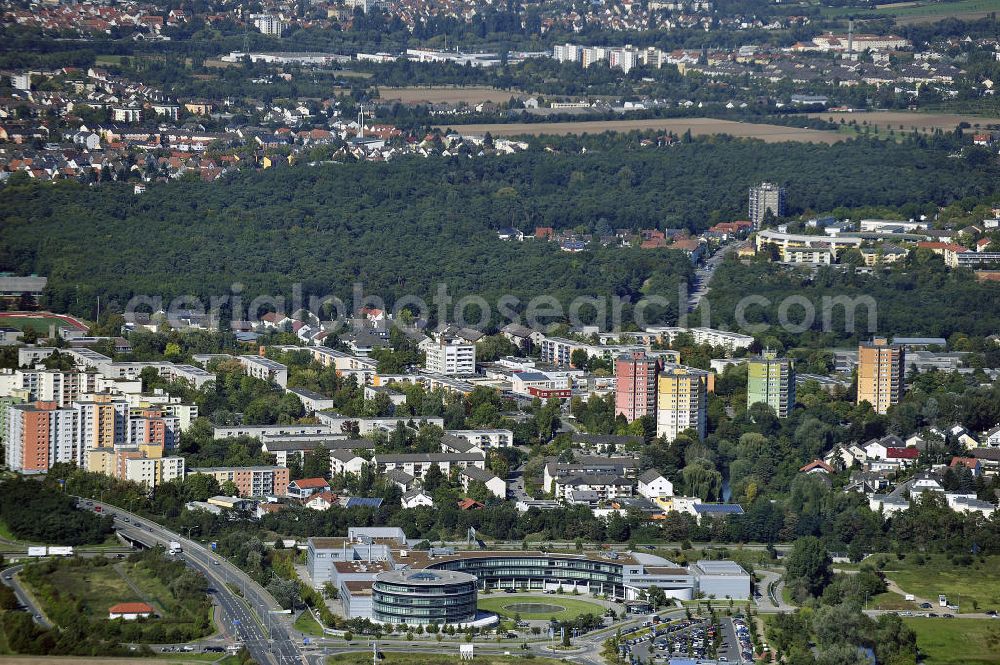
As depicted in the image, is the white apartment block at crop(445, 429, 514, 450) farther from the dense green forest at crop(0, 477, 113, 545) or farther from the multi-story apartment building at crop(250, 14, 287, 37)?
the multi-story apartment building at crop(250, 14, 287, 37)

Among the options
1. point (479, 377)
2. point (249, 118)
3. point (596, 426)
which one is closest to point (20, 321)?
point (479, 377)

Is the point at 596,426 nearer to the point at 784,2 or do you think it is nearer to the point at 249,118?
the point at 249,118

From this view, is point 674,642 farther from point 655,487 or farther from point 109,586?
point 655,487

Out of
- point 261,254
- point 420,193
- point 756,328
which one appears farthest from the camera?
point 420,193

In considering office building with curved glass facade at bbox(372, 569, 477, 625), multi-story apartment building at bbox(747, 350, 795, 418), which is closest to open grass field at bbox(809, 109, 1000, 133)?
multi-story apartment building at bbox(747, 350, 795, 418)

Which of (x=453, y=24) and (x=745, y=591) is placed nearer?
(x=745, y=591)

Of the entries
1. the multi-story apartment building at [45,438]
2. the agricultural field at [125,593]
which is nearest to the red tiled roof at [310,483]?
the multi-story apartment building at [45,438]

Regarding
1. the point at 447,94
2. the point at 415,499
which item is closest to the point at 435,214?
the point at 447,94
